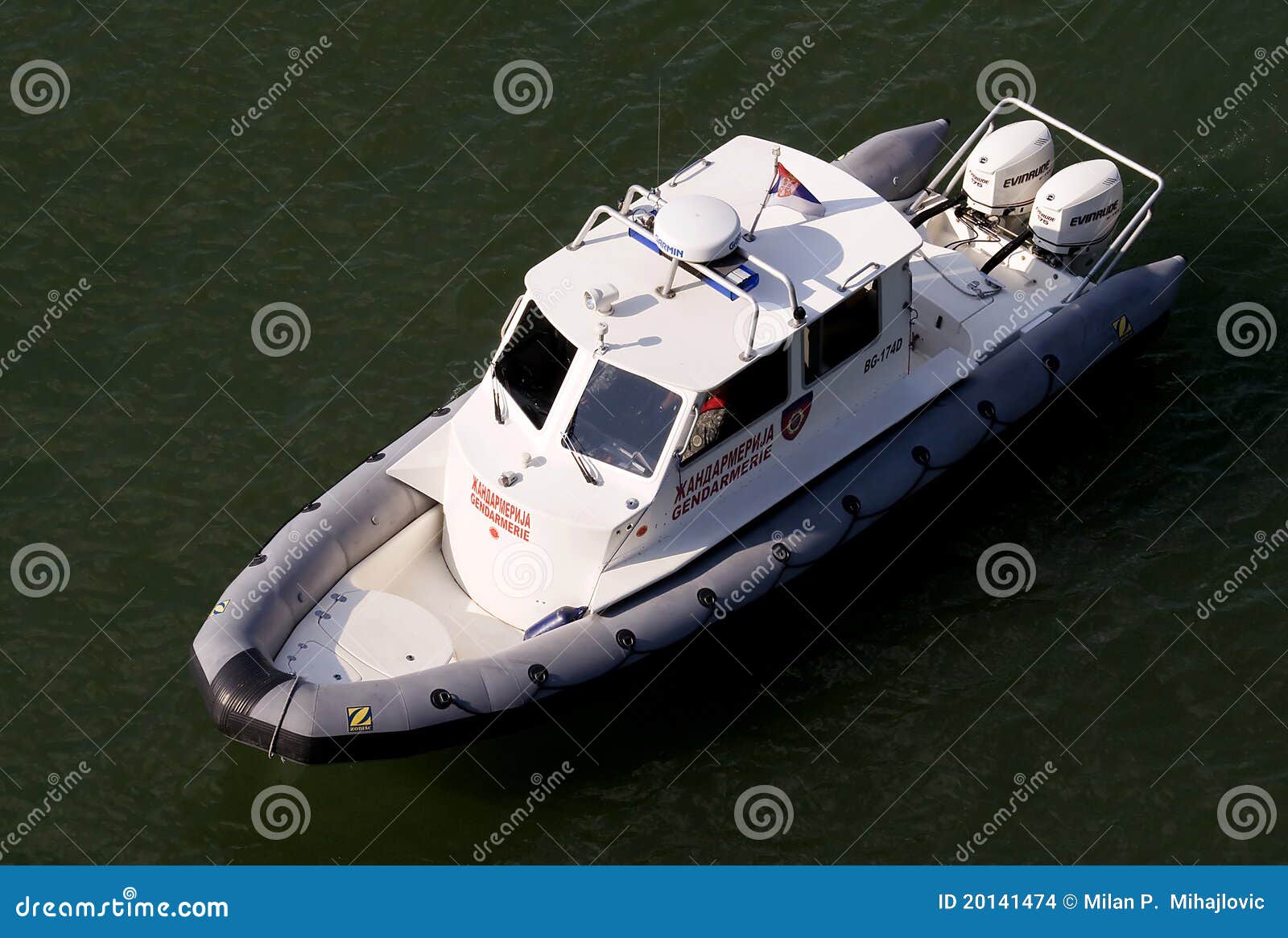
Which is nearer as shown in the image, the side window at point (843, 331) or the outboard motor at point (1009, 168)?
the side window at point (843, 331)

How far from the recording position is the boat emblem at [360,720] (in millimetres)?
10867

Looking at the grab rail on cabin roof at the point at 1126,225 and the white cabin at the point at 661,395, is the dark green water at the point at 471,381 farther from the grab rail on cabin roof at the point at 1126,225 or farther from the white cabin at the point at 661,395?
the white cabin at the point at 661,395

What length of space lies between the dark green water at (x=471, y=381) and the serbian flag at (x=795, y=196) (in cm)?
230

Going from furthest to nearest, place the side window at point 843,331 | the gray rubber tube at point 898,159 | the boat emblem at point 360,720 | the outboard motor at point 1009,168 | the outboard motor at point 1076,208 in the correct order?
the gray rubber tube at point 898,159, the outboard motor at point 1009,168, the outboard motor at point 1076,208, the side window at point 843,331, the boat emblem at point 360,720

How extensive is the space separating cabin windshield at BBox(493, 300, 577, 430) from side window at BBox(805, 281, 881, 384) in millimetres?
1661

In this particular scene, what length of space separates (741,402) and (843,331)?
3.40ft

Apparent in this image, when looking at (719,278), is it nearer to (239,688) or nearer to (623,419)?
(623,419)

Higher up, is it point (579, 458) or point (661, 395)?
point (661, 395)

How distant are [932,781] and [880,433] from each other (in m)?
2.47

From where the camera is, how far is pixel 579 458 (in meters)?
11.5

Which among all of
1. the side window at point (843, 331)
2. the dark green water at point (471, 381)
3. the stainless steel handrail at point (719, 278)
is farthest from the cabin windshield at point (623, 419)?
the dark green water at point (471, 381)

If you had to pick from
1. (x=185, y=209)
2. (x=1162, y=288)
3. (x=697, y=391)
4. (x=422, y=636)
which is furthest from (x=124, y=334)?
(x=1162, y=288)

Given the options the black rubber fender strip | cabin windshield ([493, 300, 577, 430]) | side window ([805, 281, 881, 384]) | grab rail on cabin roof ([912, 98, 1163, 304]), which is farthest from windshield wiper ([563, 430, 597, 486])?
grab rail on cabin roof ([912, 98, 1163, 304])

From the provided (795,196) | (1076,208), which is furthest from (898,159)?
(795,196)
